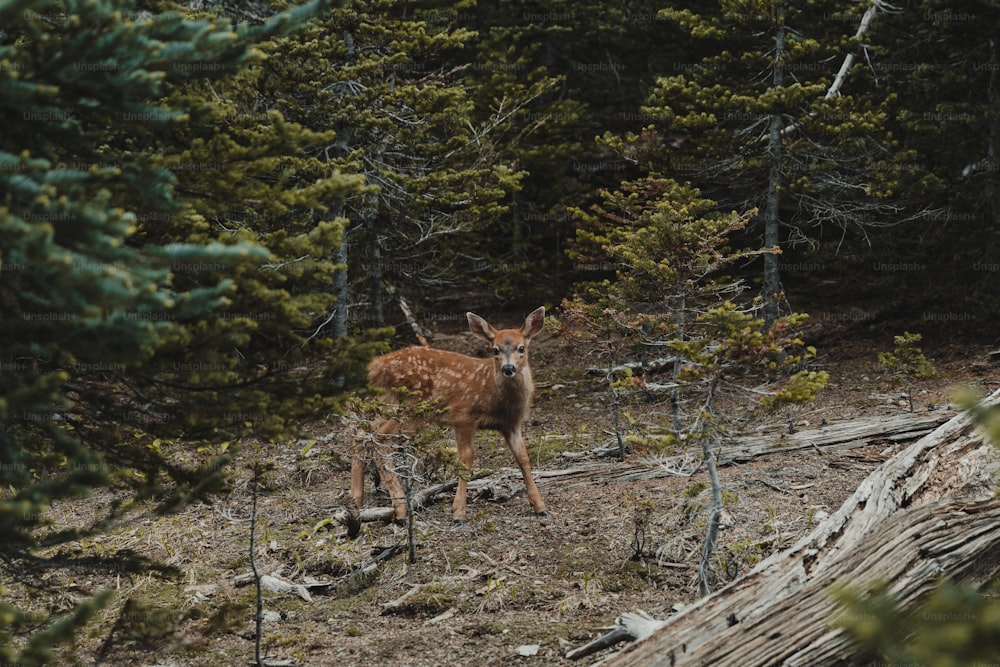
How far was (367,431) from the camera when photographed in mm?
8867

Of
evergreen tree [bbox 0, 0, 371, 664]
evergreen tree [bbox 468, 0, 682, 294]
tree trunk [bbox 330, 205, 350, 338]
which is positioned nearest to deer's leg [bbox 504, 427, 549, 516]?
evergreen tree [bbox 0, 0, 371, 664]

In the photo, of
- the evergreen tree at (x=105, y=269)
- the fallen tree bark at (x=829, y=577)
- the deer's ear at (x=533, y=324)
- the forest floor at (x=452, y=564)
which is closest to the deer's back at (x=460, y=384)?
the deer's ear at (x=533, y=324)

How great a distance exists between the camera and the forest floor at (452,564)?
271 inches

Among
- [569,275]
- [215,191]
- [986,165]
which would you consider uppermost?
[215,191]

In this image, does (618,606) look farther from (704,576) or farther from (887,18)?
(887,18)

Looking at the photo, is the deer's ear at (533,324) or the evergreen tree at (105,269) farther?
the deer's ear at (533,324)

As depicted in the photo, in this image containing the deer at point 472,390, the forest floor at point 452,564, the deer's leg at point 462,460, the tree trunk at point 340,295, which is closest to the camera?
the forest floor at point 452,564

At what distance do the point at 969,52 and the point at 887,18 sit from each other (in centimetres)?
158

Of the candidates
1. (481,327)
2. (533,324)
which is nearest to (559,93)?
(533,324)

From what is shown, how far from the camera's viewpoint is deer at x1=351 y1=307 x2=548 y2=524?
978 centimetres

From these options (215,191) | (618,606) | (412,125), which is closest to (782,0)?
(412,125)

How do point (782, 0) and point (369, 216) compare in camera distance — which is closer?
point (782, 0)

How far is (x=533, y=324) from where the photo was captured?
33.3ft

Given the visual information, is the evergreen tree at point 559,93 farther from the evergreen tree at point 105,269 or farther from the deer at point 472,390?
the evergreen tree at point 105,269
